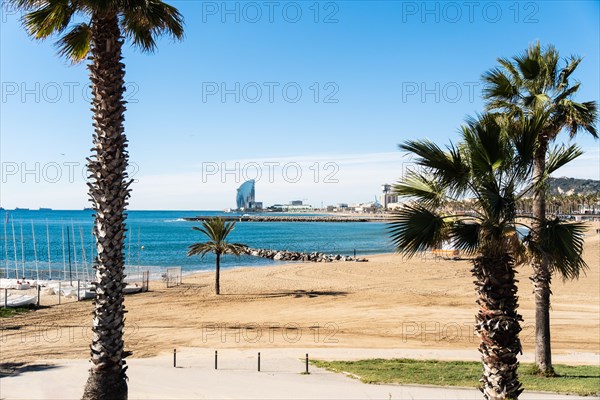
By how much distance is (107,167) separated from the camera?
9883 mm

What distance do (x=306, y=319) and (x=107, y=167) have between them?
17.9 metres

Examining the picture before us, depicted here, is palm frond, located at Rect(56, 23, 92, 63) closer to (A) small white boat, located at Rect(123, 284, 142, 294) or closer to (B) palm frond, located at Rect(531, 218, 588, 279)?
(B) palm frond, located at Rect(531, 218, 588, 279)

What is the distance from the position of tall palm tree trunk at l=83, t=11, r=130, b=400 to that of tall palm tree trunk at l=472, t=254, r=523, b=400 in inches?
262

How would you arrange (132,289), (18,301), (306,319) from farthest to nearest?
1. (132,289)
2. (18,301)
3. (306,319)

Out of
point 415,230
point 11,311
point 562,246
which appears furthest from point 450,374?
point 11,311

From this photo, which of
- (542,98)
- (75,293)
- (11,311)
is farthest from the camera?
Answer: (75,293)

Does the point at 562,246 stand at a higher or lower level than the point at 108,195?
lower

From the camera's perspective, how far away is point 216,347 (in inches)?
805

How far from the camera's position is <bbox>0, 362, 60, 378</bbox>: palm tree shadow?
623 inches

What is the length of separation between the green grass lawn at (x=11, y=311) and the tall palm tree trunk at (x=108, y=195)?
2101cm

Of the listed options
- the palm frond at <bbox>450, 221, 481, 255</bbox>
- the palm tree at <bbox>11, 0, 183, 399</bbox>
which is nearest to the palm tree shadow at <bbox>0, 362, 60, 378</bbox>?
the palm tree at <bbox>11, 0, 183, 399</bbox>

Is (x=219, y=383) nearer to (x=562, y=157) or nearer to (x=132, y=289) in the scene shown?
(x=562, y=157)

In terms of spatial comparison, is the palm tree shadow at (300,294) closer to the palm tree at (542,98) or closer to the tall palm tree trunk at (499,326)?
the palm tree at (542,98)

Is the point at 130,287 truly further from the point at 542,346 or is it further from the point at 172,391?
the point at 542,346
